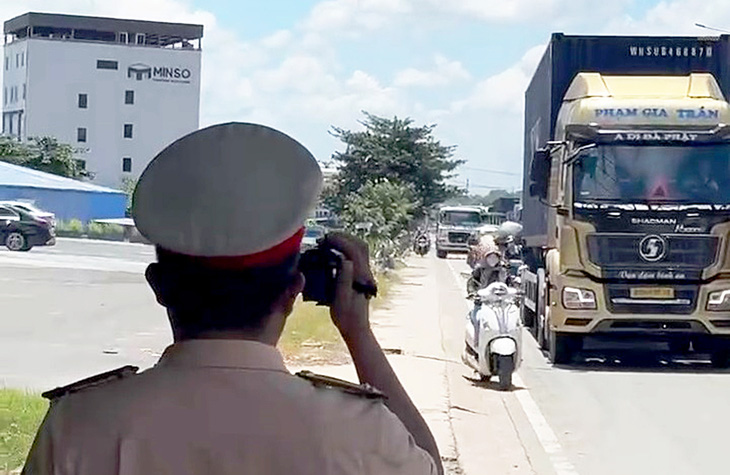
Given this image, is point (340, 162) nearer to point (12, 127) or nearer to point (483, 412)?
point (483, 412)

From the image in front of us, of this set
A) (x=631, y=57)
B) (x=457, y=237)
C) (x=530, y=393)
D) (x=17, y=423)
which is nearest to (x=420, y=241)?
(x=457, y=237)

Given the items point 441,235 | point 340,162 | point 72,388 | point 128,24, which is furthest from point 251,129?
point 128,24

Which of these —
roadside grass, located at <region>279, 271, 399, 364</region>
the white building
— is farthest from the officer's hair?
the white building

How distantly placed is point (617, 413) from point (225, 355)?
10.6m

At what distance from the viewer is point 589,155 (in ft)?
49.6

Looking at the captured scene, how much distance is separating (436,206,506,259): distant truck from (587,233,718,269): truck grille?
44187mm

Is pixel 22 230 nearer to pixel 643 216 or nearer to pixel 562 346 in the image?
pixel 562 346

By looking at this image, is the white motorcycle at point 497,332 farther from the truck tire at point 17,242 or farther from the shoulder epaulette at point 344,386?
the truck tire at point 17,242

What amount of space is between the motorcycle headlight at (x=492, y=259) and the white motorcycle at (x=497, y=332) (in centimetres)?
42

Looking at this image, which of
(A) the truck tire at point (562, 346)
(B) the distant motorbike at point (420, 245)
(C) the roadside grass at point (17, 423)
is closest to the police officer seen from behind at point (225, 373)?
(C) the roadside grass at point (17, 423)

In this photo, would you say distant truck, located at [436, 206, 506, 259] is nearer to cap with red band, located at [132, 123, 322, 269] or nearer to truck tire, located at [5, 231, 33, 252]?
truck tire, located at [5, 231, 33, 252]

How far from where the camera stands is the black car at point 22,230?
40.9m

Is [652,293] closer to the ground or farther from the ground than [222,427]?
closer to the ground

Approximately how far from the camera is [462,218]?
60.8 metres
